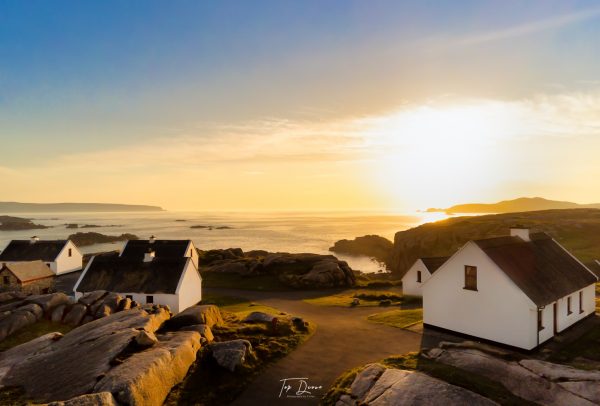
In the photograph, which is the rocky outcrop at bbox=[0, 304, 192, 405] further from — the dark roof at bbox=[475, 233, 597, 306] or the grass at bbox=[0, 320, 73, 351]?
the dark roof at bbox=[475, 233, 597, 306]

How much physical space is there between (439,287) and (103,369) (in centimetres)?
2426

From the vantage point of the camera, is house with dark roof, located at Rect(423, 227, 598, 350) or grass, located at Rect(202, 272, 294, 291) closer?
house with dark roof, located at Rect(423, 227, 598, 350)

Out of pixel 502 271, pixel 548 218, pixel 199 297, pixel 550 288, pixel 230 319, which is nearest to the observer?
pixel 502 271

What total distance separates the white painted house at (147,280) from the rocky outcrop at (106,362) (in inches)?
534

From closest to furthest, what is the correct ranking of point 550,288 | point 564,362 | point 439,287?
point 564,362, point 550,288, point 439,287

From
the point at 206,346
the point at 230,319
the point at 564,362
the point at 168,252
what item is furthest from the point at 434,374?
the point at 168,252

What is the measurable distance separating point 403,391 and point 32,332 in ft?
98.9

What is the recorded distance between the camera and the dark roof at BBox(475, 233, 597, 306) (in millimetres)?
26859

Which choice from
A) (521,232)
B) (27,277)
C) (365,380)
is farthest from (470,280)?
(27,277)

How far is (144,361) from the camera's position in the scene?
Answer: 1973 centimetres

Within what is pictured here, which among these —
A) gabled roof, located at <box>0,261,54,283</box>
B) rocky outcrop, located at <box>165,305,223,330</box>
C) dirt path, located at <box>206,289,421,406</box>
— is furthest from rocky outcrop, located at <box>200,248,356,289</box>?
rocky outcrop, located at <box>165,305,223,330</box>

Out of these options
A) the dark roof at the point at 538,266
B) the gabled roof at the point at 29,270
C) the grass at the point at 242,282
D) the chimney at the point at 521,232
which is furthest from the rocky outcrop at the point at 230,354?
the gabled roof at the point at 29,270

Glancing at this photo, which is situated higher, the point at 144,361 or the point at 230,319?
the point at 144,361

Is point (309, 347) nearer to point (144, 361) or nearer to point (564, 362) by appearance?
point (144, 361)
